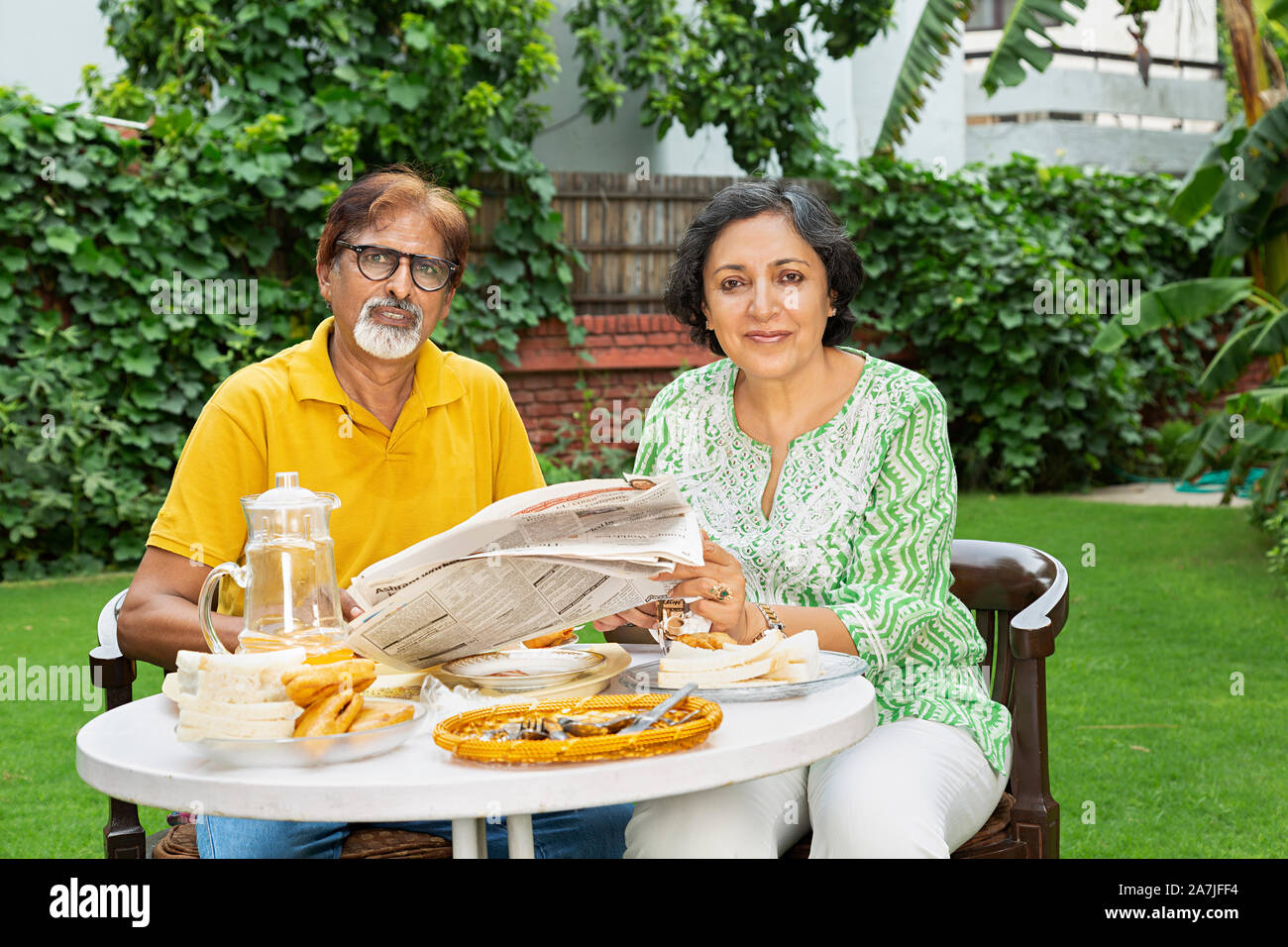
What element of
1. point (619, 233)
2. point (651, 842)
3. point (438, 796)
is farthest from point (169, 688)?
point (619, 233)

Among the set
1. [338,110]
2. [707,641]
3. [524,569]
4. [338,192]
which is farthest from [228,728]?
[338,110]

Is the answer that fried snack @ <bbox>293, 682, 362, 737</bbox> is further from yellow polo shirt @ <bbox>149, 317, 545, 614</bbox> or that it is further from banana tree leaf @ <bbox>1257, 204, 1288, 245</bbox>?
banana tree leaf @ <bbox>1257, 204, 1288, 245</bbox>

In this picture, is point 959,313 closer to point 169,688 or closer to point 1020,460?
point 1020,460

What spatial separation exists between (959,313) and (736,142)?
221 centimetres

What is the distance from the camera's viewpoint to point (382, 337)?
2490 mm

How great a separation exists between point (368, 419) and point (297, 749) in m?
1.17

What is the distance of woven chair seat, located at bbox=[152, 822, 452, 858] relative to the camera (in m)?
1.91

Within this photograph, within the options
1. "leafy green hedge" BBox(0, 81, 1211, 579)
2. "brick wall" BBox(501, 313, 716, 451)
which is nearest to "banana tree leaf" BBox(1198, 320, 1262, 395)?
"brick wall" BBox(501, 313, 716, 451)

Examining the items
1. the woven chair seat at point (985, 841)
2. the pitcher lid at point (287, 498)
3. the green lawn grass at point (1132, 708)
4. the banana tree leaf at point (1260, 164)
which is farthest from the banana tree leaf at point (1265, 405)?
the pitcher lid at point (287, 498)

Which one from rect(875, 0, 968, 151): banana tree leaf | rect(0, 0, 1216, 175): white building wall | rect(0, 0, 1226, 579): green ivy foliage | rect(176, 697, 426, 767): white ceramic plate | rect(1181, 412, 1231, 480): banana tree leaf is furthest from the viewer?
rect(0, 0, 1216, 175): white building wall

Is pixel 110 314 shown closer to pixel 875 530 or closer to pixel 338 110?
pixel 338 110

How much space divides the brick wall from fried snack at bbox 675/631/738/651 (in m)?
6.89

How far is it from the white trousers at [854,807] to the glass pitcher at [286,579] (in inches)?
23.0

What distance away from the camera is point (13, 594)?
6367mm
